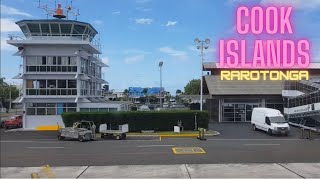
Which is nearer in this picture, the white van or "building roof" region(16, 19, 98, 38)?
the white van

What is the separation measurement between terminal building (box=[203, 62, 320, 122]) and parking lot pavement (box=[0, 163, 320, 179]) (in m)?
35.7

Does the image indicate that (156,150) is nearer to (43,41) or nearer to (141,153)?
(141,153)

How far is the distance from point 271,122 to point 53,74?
81.1 feet

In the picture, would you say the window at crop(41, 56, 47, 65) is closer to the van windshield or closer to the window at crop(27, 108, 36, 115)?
the window at crop(27, 108, 36, 115)

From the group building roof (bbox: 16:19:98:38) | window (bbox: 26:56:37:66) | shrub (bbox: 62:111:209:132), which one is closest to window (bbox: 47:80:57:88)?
window (bbox: 26:56:37:66)

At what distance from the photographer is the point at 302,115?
159 feet

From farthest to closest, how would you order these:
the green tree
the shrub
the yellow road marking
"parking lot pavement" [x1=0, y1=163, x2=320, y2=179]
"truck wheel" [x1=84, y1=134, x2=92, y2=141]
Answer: the green tree < the shrub < "truck wheel" [x1=84, y1=134, x2=92, y2=141] < the yellow road marking < "parking lot pavement" [x1=0, y1=163, x2=320, y2=179]

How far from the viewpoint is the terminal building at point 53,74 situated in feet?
161

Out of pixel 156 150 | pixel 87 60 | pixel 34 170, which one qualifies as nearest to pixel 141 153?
pixel 156 150

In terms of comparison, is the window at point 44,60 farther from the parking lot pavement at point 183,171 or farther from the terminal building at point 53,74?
the parking lot pavement at point 183,171

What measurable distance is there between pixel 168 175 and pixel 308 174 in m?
5.40

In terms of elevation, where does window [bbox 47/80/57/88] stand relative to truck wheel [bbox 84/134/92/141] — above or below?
above

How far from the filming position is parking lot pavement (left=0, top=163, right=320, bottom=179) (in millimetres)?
16844

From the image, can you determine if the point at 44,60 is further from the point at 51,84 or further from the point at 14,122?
the point at 14,122
